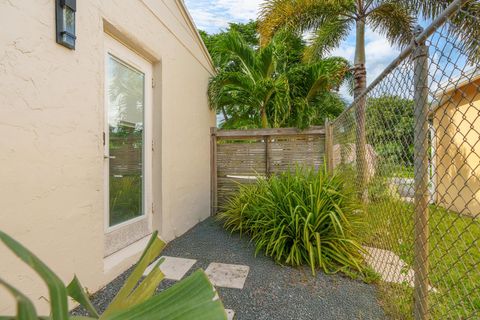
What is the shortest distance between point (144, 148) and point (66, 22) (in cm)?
135

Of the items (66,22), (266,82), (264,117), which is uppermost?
(266,82)

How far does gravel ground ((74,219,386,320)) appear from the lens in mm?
1745

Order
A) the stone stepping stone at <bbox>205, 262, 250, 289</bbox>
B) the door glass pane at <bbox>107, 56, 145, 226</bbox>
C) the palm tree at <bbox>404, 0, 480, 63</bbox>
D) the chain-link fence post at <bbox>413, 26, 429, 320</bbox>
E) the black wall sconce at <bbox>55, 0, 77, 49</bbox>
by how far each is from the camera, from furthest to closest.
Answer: the door glass pane at <bbox>107, 56, 145, 226</bbox> < the stone stepping stone at <bbox>205, 262, 250, 289</bbox> < the black wall sconce at <bbox>55, 0, 77, 49</bbox> < the chain-link fence post at <bbox>413, 26, 429, 320</bbox> < the palm tree at <bbox>404, 0, 480, 63</bbox>

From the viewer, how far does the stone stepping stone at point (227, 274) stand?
2126 mm

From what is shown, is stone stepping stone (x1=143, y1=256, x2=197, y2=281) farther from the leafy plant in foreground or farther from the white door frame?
the leafy plant in foreground

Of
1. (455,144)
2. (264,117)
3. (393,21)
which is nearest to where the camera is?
(455,144)

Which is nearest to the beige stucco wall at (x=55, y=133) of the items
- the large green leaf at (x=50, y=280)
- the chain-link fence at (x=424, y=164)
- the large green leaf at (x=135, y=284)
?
the large green leaf at (x=135, y=284)

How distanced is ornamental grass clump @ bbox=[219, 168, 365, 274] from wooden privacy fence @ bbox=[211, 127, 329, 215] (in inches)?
47.4

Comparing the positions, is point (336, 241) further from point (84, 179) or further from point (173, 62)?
point (173, 62)

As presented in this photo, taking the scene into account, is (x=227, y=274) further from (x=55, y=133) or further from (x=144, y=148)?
(x=55, y=133)

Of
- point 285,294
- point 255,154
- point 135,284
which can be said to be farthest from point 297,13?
point 135,284

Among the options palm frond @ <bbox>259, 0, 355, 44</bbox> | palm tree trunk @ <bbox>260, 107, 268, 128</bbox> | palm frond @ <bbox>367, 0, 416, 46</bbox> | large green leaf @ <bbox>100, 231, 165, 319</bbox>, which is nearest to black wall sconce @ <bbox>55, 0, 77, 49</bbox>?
large green leaf @ <bbox>100, 231, 165, 319</bbox>

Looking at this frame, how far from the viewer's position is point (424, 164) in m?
1.37

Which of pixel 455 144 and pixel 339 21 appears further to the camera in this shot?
pixel 339 21
